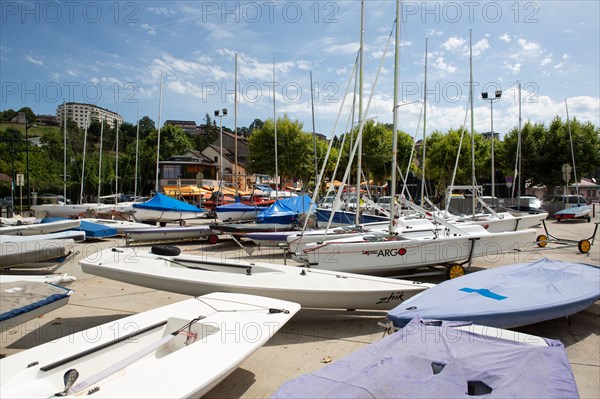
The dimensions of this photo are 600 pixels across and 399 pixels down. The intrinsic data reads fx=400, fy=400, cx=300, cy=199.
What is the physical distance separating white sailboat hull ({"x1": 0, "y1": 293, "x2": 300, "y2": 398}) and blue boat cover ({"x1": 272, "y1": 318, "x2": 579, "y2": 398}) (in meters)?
0.77

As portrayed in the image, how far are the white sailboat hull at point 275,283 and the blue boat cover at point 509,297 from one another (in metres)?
0.70

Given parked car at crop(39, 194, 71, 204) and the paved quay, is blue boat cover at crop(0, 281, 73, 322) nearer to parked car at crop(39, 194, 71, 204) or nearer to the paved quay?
the paved quay

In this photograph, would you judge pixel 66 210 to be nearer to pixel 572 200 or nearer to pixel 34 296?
pixel 34 296

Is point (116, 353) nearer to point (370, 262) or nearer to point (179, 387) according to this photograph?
point (179, 387)

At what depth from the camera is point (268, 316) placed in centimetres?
444

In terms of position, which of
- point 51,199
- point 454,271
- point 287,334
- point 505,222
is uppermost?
point 51,199

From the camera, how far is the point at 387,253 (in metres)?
8.29

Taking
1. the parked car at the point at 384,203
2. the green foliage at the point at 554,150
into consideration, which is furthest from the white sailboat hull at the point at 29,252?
the green foliage at the point at 554,150

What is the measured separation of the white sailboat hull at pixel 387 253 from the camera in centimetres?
825

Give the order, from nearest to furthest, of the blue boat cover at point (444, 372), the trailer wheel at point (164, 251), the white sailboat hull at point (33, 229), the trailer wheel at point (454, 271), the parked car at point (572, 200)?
the blue boat cover at point (444, 372) → the trailer wheel at point (164, 251) → the trailer wheel at point (454, 271) → the white sailboat hull at point (33, 229) → the parked car at point (572, 200)

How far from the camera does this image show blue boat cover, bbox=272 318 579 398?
2.97m

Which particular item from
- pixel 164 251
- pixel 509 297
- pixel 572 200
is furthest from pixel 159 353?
pixel 572 200

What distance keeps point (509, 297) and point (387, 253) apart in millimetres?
3117

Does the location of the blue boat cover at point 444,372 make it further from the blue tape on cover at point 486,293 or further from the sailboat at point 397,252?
the sailboat at point 397,252
